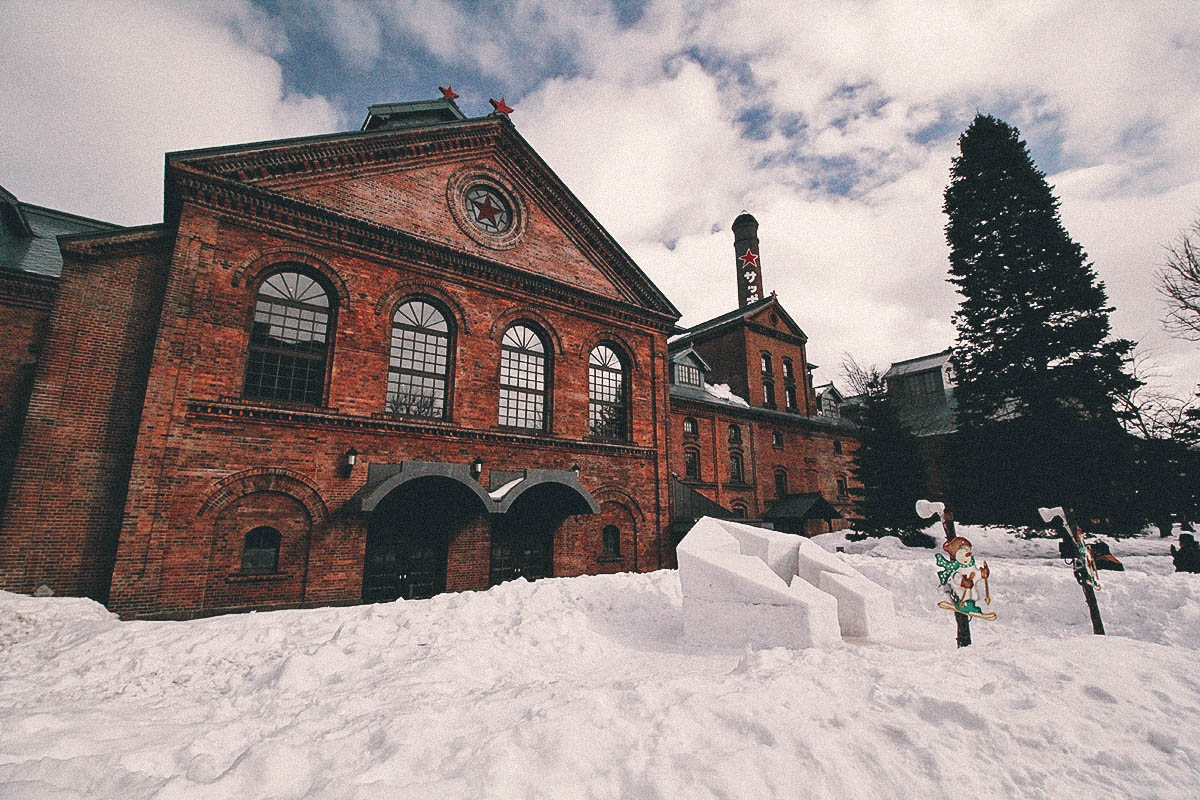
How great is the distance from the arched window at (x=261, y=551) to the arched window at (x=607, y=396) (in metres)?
8.70

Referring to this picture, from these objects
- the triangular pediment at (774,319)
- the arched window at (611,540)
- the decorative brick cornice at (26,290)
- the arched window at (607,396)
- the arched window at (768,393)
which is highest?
the triangular pediment at (774,319)

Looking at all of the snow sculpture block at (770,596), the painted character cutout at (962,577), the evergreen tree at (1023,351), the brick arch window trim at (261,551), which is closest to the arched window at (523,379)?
the brick arch window trim at (261,551)

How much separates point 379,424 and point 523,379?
14.2 ft

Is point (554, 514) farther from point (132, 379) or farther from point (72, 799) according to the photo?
point (72, 799)

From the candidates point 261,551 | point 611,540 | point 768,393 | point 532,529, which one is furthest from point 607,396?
point 768,393

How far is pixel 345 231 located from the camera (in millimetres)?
12695

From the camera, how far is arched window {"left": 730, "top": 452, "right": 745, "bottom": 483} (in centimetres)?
2712

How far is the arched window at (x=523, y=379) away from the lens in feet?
48.6

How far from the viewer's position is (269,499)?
425 inches

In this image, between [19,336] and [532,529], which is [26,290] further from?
[532,529]

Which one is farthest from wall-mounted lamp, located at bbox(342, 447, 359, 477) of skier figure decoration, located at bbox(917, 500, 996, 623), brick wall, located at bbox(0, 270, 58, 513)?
skier figure decoration, located at bbox(917, 500, 996, 623)

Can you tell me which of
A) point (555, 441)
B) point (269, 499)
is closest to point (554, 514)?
point (555, 441)

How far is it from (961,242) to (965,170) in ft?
10.5

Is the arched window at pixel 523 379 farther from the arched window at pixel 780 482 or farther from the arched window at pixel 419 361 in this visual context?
the arched window at pixel 780 482
